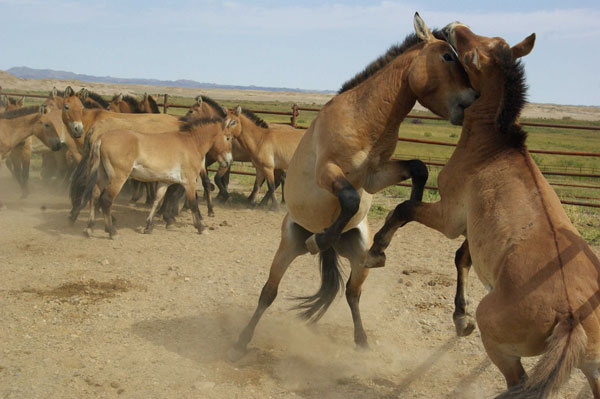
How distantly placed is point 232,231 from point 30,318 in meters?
4.28

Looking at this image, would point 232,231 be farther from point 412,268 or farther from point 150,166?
point 412,268

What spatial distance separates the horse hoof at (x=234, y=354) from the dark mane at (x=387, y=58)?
89.1 inches

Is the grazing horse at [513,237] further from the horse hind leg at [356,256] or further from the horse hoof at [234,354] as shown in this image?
the horse hoof at [234,354]

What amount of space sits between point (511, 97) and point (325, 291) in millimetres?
2542

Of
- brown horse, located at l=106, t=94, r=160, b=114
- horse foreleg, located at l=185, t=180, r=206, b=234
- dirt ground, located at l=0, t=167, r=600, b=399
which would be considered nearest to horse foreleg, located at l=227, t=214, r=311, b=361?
dirt ground, located at l=0, t=167, r=600, b=399

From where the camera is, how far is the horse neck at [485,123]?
3.33m

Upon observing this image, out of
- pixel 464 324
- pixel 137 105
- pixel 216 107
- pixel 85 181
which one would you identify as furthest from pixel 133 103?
pixel 464 324

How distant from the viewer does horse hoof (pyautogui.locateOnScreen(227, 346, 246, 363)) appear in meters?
4.55

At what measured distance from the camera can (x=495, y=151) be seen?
330 cm

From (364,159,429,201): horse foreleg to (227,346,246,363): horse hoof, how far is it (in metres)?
1.72

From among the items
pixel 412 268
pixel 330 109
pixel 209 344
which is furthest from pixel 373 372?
pixel 412 268

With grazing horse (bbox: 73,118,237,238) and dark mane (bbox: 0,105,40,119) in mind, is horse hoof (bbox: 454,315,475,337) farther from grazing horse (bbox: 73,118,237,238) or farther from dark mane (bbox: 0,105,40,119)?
dark mane (bbox: 0,105,40,119)

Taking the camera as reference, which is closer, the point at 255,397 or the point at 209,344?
the point at 255,397

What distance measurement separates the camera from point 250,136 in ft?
38.3
